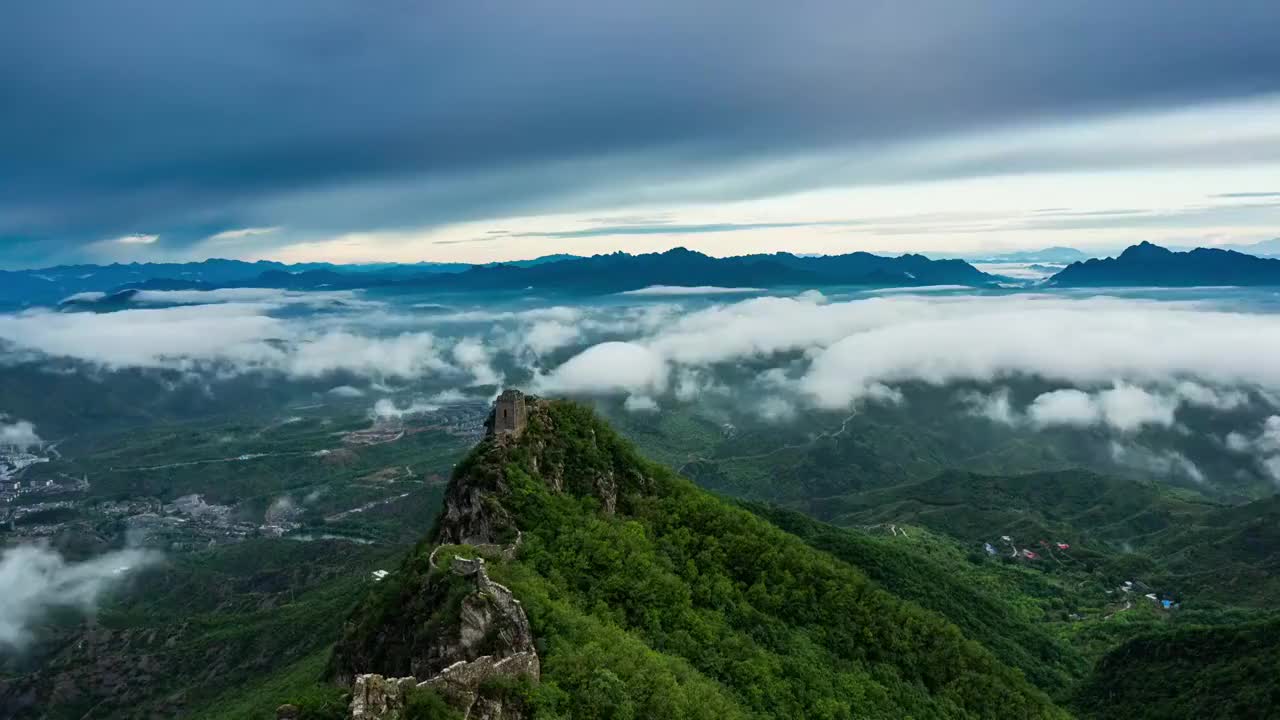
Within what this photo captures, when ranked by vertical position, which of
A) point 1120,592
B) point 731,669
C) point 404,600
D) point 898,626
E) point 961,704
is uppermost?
point 404,600

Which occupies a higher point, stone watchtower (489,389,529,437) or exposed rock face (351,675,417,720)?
stone watchtower (489,389,529,437)

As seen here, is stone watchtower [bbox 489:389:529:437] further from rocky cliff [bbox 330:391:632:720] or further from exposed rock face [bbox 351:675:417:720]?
exposed rock face [bbox 351:675:417:720]

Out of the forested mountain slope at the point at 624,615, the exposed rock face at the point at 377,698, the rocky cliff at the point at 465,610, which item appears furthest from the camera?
the forested mountain slope at the point at 624,615

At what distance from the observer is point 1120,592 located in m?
169

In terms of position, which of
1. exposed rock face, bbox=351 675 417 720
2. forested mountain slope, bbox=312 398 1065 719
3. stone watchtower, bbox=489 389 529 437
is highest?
stone watchtower, bbox=489 389 529 437

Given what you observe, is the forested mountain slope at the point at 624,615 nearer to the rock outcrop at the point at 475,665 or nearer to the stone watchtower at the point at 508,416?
the rock outcrop at the point at 475,665

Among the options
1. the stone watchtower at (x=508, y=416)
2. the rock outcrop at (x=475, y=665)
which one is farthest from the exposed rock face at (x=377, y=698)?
the stone watchtower at (x=508, y=416)

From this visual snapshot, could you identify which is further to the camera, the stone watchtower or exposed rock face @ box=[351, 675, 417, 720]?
the stone watchtower

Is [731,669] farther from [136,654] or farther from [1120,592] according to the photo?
[136,654]

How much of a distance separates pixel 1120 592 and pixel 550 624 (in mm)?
171777

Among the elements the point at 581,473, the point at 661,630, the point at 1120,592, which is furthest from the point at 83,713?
the point at 1120,592

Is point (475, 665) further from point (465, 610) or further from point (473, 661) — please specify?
point (465, 610)

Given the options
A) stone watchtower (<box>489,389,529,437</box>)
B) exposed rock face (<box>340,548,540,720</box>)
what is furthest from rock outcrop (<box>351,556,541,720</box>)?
stone watchtower (<box>489,389,529,437</box>)

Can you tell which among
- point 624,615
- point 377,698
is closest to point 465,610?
point 377,698
